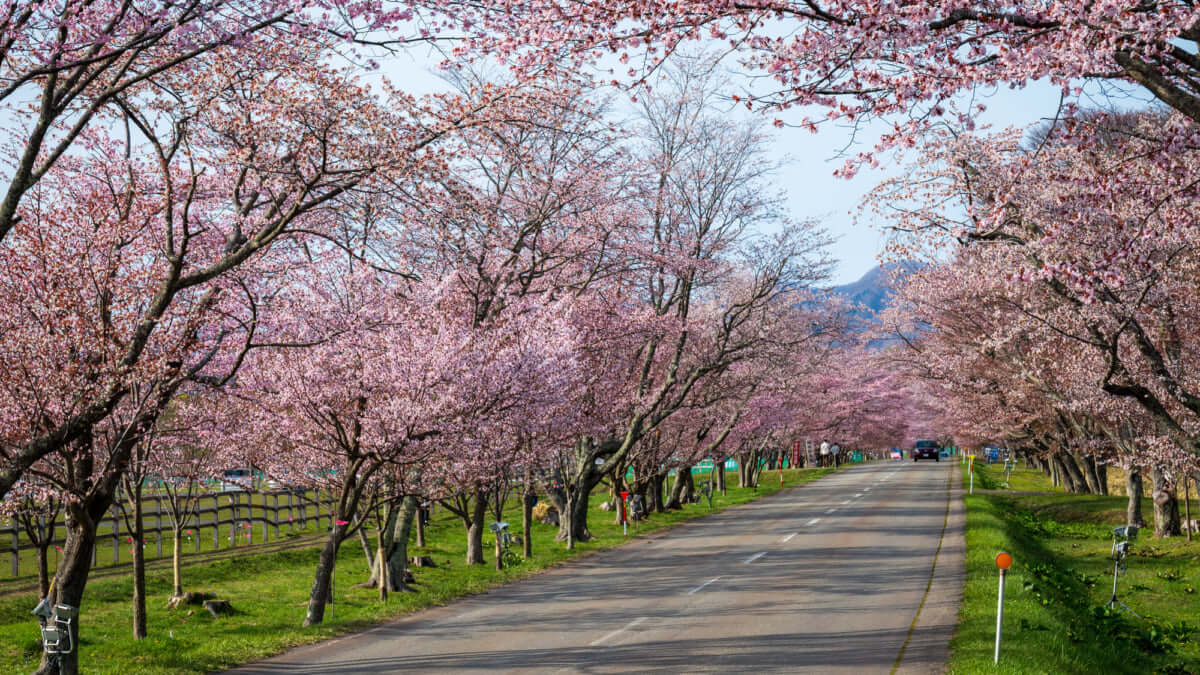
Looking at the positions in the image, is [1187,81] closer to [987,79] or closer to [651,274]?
[987,79]

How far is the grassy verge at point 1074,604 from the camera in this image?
1163 centimetres

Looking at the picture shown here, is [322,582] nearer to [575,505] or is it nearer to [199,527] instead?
[199,527]

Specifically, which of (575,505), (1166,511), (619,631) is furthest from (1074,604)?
(1166,511)

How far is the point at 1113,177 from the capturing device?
9430 mm

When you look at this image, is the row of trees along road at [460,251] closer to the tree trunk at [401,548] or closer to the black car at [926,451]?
the tree trunk at [401,548]

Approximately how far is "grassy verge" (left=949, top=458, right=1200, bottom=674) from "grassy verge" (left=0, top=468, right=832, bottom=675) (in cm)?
893

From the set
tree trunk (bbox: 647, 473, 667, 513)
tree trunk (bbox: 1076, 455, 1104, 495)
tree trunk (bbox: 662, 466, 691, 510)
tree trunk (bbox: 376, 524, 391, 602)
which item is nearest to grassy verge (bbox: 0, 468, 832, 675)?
tree trunk (bbox: 376, 524, 391, 602)

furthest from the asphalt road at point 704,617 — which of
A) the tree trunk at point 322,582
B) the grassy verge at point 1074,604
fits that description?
the tree trunk at point 322,582

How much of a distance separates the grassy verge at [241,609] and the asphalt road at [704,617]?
700 mm

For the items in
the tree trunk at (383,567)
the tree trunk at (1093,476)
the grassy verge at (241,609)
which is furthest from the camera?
the tree trunk at (1093,476)

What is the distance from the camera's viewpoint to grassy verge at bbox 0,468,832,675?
12705mm

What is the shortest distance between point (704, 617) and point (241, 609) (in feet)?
29.1

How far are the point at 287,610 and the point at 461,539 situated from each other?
45.9 feet

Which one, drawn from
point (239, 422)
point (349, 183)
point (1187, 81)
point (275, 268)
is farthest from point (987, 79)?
point (239, 422)
